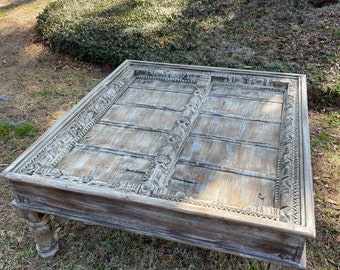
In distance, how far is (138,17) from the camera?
20.6ft

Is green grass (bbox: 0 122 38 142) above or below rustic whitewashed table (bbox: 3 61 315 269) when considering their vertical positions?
below

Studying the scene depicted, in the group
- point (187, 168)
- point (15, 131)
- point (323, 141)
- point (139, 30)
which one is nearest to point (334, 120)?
point (323, 141)

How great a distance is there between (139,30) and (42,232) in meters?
4.27

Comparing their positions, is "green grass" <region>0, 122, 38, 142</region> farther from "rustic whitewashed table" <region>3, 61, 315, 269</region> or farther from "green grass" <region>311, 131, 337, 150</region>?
"green grass" <region>311, 131, 337, 150</region>

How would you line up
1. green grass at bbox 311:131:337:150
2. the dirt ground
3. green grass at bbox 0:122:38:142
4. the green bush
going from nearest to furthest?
1. the dirt ground
2. green grass at bbox 311:131:337:150
3. green grass at bbox 0:122:38:142
4. the green bush

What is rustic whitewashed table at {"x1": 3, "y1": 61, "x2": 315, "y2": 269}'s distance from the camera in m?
1.75

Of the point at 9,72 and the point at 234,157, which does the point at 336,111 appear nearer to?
the point at 234,157

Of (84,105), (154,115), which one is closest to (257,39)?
(154,115)

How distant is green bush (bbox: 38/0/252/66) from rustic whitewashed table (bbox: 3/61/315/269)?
6.62ft

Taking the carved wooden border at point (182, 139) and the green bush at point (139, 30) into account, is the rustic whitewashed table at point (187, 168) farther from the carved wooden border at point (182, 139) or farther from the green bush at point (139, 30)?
the green bush at point (139, 30)

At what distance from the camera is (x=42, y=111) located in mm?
4383

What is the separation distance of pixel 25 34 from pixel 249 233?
6505mm

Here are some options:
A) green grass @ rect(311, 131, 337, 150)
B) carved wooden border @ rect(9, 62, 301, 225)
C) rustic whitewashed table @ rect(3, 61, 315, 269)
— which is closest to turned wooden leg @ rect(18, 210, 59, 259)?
rustic whitewashed table @ rect(3, 61, 315, 269)

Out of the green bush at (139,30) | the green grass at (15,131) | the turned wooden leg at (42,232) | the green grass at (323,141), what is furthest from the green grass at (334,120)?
the green grass at (15,131)
